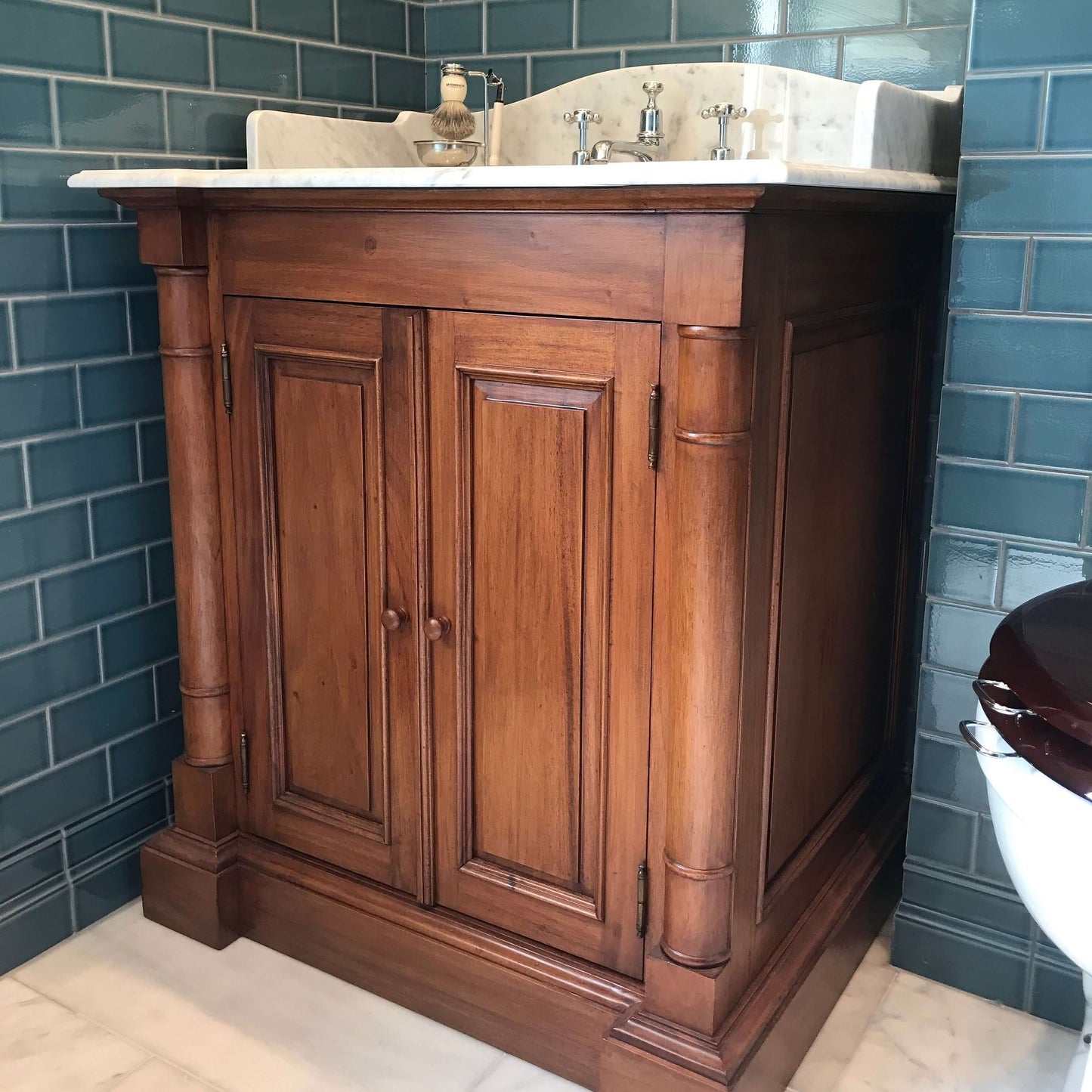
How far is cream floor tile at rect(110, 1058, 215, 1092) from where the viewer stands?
1521 mm

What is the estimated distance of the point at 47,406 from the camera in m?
1.70

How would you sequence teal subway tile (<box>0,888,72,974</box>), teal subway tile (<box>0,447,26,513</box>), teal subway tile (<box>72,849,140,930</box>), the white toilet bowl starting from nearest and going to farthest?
the white toilet bowl
teal subway tile (<box>0,447,26,513</box>)
teal subway tile (<box>0,888,72,974</box>)
teal subway tile (<box>72,849,140,930</box>)

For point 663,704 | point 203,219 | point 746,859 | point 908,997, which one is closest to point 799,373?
point 663,704

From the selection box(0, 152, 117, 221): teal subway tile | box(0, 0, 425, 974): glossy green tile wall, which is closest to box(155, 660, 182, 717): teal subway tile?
box(0, 0, 425, 974): glossy green tile wall

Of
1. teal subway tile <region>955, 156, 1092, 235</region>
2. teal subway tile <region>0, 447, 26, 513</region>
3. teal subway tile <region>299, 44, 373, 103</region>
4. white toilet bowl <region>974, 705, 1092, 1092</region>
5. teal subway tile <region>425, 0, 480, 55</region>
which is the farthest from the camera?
teal subway tile <region>425, 0, 480, 55</region>

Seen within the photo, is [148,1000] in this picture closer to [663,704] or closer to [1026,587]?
[663,704]

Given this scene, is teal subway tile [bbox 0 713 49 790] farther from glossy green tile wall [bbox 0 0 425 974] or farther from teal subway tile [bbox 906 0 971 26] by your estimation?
teal subway tile [bbox 906 0 971 26]

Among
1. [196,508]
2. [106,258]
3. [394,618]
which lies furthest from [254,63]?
[394,618]

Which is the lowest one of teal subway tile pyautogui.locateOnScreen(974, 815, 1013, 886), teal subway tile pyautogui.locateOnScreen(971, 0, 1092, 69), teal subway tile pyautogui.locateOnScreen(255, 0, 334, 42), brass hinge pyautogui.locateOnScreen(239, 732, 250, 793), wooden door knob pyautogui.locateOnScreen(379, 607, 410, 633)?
teal subway tile pyautogui.locateOnScreen(974, 815, 1013, 886)

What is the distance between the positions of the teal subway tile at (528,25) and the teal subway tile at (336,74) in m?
0.23

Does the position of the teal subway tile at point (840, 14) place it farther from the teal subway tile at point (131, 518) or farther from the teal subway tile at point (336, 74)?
the teal subway tile at point (131, 518)

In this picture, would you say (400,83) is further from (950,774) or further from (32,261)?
(950,774)

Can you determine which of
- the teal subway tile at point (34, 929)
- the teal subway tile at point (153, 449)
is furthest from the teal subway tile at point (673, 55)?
the teal subway tile at point (34, 929)

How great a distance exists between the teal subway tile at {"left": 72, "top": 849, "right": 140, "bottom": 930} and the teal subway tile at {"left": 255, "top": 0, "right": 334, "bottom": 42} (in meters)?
1.35
